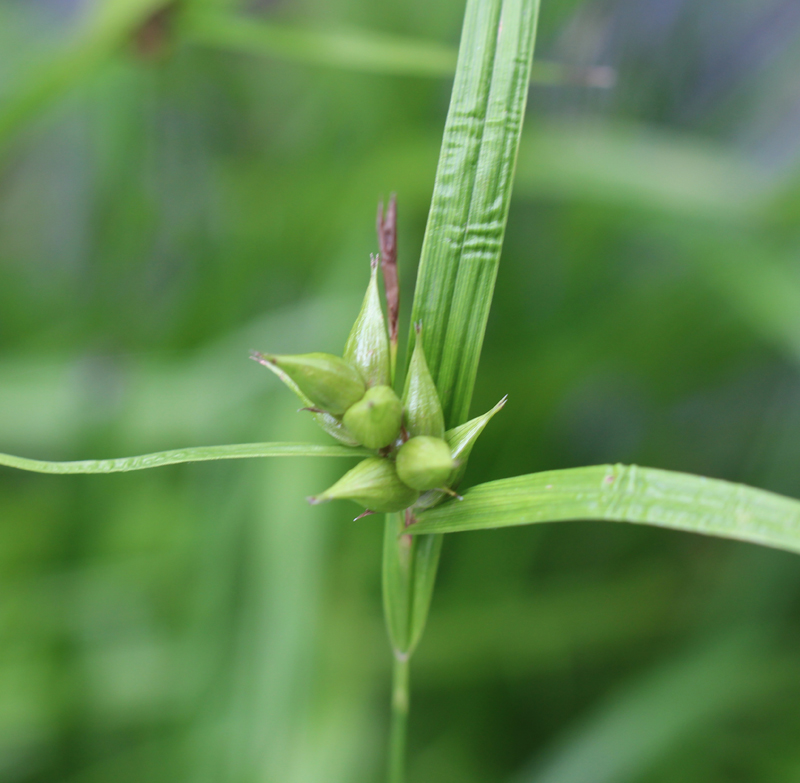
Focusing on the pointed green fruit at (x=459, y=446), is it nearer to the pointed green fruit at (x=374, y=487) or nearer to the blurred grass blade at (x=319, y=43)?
the pointed green fruit at (x=374, y=487)

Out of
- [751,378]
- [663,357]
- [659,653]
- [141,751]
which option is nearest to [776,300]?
[663,357]

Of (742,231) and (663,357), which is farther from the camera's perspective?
(663,357)

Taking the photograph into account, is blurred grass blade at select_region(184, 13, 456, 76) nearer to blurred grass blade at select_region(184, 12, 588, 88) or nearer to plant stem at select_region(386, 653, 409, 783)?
blurred grass blade at select_region(184, 12, 588, 88)

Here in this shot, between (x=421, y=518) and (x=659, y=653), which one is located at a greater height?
(x=421, y=518)

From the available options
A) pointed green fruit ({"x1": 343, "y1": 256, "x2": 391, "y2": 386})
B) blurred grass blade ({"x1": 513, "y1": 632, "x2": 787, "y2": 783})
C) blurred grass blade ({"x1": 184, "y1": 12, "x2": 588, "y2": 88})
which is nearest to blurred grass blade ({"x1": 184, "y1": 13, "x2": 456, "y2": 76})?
blurred grass blade ({"x1": 184, "y1": 12, "x2": 588, "y2": 88})

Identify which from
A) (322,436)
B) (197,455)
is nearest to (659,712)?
(322,436)

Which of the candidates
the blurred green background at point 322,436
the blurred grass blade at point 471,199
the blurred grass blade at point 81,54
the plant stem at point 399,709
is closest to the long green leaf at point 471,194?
the blurred grass blade at point 471,199

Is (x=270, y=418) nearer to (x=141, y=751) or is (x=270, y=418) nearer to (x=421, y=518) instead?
(x=141, y=751)

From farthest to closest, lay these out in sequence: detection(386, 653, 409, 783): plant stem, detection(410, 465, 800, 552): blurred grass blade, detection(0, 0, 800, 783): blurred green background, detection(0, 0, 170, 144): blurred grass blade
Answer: detection(0, 0, 800, 783): blurred green background, detection(0, 0, 170, 144): blurred grass blade, detection(386, 653, 409, 783): plant stem, detection(410, 465, 800, 552): blurred grass blade
